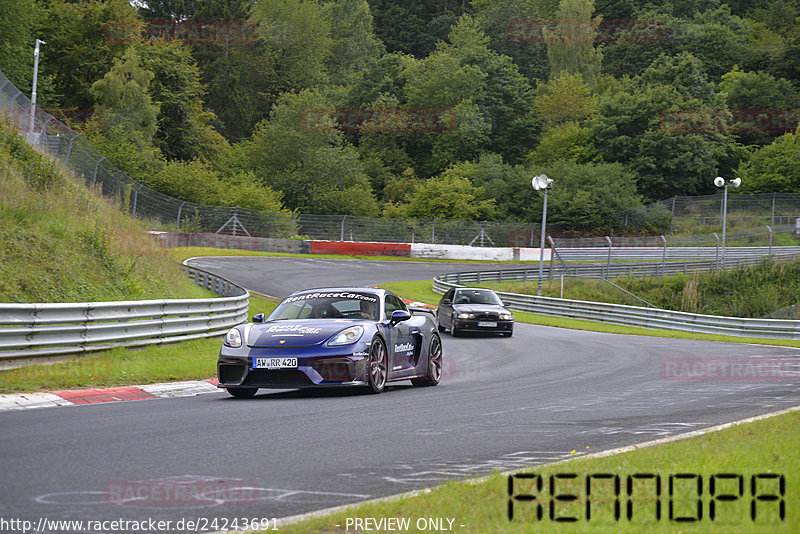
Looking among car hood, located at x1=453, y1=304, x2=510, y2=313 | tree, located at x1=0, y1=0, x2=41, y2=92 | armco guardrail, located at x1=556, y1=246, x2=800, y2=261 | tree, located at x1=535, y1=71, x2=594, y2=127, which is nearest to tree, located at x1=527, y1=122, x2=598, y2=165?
tree, located at x1=535, y1=71, x2=594, y2=127

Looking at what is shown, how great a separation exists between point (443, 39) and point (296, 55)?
20.4m

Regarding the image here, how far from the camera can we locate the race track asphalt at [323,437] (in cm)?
579

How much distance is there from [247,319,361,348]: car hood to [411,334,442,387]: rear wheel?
6.93 feet

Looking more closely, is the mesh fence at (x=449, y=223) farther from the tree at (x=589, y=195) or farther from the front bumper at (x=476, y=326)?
the front bumper at (x=476, y=326)

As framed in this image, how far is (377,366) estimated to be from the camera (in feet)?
39.3

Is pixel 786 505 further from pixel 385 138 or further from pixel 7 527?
pixel 385 138

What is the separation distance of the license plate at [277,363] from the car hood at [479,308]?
14.7m

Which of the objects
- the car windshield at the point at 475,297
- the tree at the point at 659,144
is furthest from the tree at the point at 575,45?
the car windshield at the point at 475,297

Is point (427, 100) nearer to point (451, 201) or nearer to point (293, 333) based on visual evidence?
point (451, 201)

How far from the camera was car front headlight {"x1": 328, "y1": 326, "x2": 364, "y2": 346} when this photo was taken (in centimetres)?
1135

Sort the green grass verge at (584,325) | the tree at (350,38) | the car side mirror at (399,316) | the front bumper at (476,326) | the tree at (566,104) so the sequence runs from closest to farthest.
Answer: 1. the car side mirror at (399,316)
2. the front bumper at (476,326)
3. the green grass verge at (584,325)
4. the tree at (566,104)
5. the tree at (350,38)

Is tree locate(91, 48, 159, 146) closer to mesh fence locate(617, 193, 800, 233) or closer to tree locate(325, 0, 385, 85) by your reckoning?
mesh fence locate(617, 193, 800, 233)

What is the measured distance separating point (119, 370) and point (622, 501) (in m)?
9.72

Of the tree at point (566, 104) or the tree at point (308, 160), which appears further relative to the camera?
the tree at point (566, 104)
